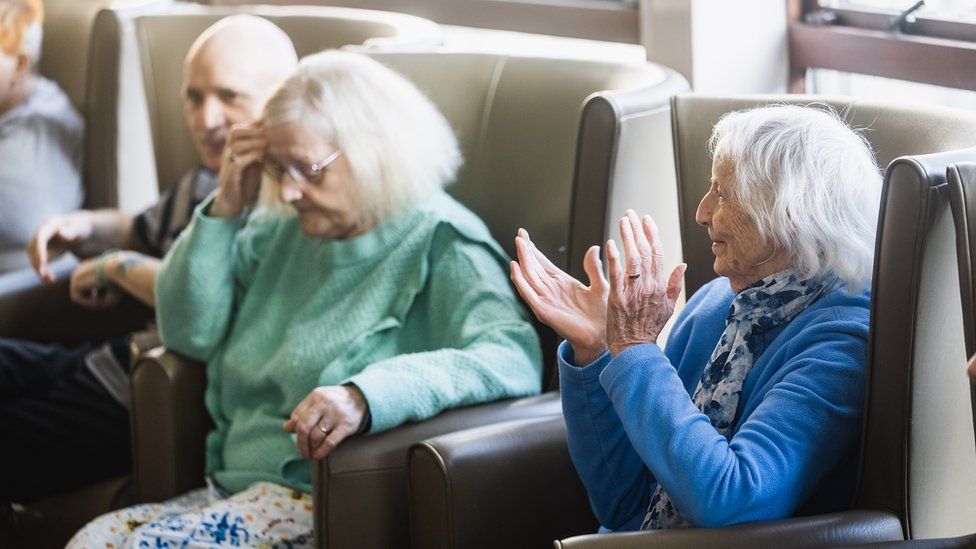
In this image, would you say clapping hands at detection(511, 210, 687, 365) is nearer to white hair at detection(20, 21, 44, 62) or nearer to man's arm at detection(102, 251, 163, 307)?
man's arm at detection(102, 251, 163, 307)

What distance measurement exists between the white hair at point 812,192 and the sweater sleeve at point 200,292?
1095 millimetres

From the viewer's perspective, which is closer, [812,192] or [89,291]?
[812,192]

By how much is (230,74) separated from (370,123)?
584mm

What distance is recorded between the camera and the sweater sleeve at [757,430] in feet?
4.32

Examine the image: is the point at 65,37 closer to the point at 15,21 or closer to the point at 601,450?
the point at 15,21

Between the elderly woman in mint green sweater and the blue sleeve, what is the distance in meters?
0.32

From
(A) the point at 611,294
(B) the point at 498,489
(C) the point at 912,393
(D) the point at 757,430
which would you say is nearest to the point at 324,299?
(B) the point at 498,489

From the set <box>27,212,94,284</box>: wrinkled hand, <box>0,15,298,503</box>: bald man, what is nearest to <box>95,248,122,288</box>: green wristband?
<box>0,15,298,503</box>: bald man

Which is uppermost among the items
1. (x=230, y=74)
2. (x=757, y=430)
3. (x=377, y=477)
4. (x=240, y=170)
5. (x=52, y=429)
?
(x=230, y=74)

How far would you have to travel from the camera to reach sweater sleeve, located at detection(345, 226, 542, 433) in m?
1.81

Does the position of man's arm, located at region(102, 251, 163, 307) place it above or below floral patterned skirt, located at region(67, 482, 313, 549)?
above

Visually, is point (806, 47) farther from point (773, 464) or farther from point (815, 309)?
point (773, 464)

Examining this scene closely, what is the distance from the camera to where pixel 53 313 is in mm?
2691

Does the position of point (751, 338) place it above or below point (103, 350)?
above
